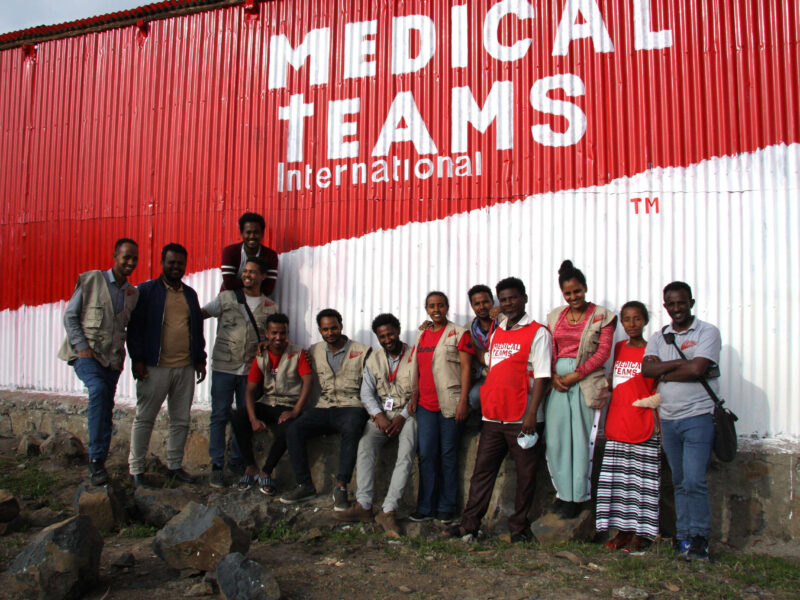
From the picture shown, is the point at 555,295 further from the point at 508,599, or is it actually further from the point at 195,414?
the point at 195,414

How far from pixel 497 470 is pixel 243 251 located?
3200mm

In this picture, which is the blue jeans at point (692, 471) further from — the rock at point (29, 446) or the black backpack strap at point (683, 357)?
the rock at point (29, 446)

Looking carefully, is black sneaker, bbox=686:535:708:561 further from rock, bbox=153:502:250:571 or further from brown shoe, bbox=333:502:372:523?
rock, bbox=153:502:250:571

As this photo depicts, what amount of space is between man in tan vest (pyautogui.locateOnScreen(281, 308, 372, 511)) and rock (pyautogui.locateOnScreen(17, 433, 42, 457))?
294cm

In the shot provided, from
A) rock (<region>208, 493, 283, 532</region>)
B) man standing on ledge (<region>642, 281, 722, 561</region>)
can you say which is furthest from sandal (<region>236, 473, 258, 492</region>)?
man standing on ledge (<region>642, 281, 722, 561</region>)

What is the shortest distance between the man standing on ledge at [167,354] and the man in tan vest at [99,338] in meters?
0.16

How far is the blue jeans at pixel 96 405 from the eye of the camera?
5.15 metres

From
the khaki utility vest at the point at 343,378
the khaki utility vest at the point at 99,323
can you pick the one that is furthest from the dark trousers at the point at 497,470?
the khaki utility vest at the point at 99,323

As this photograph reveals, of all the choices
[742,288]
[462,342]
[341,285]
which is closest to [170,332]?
[341,285]

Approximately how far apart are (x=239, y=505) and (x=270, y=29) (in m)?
4.95

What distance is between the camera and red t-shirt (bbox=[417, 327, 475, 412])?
5.27m

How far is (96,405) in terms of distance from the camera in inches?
204

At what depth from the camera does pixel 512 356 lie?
16.0 feet

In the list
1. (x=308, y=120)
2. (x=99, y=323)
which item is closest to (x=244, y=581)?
(x=99, y=323)
